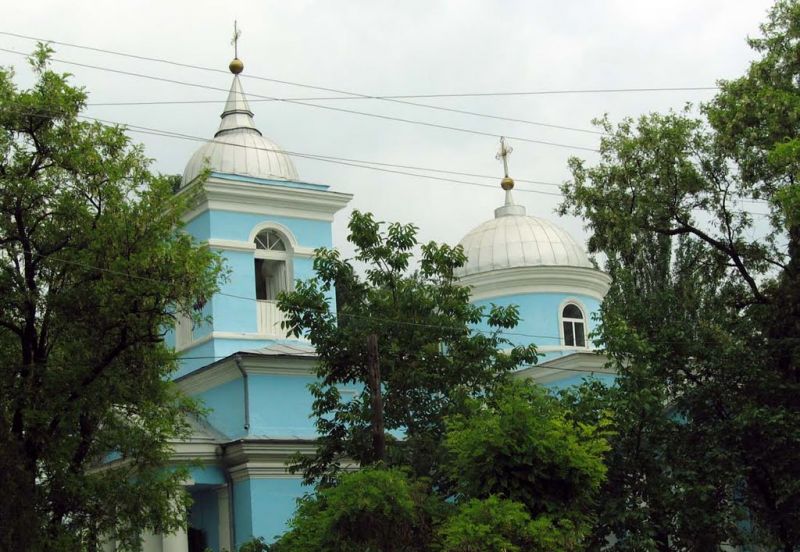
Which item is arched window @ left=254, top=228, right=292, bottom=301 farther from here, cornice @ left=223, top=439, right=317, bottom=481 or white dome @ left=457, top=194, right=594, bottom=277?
white dome @ left=457, top=194, right=594, bottom=277

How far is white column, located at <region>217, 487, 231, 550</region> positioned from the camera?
75.9 ft

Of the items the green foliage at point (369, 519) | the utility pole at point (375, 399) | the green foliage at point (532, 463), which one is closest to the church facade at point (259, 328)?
the utility pole at point (375, 399)

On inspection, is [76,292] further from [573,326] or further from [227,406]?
[573,326]

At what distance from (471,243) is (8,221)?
16671 mm

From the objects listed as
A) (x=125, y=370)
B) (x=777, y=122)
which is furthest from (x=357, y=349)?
(x=777, y=122)

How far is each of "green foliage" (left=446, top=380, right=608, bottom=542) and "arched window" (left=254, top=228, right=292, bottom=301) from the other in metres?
11.3

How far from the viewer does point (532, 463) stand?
1488 centimetres

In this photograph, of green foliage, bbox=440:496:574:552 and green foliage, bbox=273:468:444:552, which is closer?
green foliage, bbox=440:496:574:552

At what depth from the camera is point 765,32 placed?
21422mm

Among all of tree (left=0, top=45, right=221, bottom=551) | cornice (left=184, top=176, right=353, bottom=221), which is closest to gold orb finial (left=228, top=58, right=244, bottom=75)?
cornice (left=184, top=176, right=353, bottom=221)

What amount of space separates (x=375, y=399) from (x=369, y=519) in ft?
7.59

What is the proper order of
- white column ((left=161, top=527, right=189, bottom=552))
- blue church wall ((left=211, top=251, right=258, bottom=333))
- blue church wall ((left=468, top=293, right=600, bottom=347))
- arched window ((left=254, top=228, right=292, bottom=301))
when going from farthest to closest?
blue church wall ((left=468, top=293, right=600, bottom=347)), arched window ((left=254, top=228, right=292, bottom=301)), blue church wall ((left=211, top=251, right=258, bottom=333)), white column ((left=161, top=527, right=189, bottom=552))

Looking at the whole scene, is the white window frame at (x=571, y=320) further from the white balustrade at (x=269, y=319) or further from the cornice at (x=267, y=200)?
the white balustrade at (x=269, y=319)

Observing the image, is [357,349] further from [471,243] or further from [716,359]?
[471,243]
